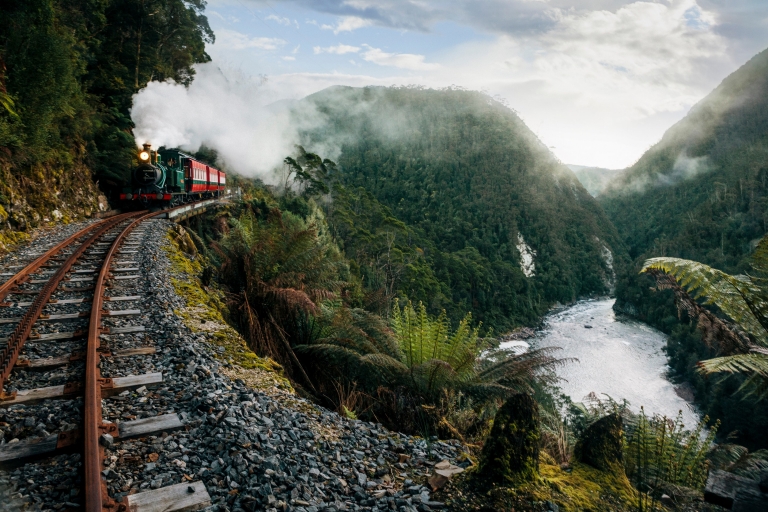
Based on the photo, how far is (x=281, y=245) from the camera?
590 centimetres

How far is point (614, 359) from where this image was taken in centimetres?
4078

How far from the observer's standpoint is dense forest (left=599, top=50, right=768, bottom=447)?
36281mm

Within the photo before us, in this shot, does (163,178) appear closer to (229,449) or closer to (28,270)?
(28,270)

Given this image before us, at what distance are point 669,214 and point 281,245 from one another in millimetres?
125544

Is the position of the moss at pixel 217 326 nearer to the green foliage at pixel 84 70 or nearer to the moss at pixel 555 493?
the moss at pixel 555 493

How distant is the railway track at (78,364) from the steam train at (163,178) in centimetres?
779

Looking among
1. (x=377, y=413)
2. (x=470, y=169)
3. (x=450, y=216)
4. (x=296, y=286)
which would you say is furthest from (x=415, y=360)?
(x=470, y=169)

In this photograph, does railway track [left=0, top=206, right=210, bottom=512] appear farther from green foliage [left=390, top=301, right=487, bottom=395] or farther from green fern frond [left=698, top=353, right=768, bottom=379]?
green fern frond [left=698, top=353, right=768, bottom=379]

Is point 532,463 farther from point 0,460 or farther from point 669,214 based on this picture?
point 669,214

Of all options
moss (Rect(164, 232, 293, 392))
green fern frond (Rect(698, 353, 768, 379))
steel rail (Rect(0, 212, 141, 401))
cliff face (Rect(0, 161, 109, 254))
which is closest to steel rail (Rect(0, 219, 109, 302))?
steel rail (Rect(0, 212, 141, 401))

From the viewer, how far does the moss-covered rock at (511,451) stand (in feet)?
7.28

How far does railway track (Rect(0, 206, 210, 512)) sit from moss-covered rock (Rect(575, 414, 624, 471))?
235 cm

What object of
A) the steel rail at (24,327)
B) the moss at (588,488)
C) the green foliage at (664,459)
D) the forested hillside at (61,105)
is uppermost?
the forested hillside at (61,105)

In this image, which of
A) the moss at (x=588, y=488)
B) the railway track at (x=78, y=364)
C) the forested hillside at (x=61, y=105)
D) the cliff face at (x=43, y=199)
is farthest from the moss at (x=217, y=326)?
the forested hillside at (x=61, y=105)
